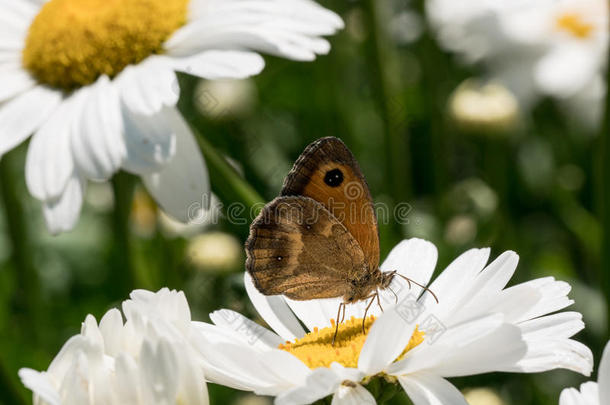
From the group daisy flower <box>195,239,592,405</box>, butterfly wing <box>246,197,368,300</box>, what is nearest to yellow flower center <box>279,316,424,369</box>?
daisy flower <box>195,239,592,405</box>

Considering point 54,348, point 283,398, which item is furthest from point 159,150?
point 54,348

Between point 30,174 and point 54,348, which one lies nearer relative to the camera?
point 30,174

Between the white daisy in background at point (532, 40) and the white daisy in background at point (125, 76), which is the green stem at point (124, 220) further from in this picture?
the white daisy in background at point (532, 40)

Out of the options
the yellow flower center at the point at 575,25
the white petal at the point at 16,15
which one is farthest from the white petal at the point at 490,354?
the yellow flower center at the point at 575,25

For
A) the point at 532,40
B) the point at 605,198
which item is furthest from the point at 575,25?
the point at 605,198

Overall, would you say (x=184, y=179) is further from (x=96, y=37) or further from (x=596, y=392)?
(x=596, y=392)

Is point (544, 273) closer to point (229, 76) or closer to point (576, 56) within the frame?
point (576, 56)
